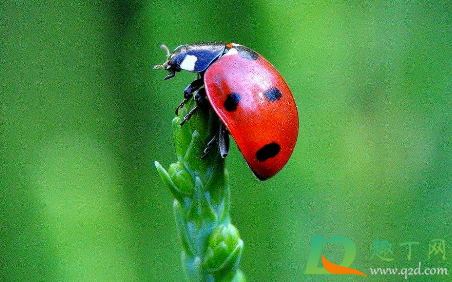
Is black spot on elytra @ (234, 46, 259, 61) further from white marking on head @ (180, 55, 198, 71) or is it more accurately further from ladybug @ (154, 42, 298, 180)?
white marking on head @ (180, 55, 198, 71)

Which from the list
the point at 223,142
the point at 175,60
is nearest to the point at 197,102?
the point at 223,142

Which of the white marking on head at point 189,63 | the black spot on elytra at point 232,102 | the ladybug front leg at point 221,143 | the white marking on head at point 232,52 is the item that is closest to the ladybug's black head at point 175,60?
the white marking on head at point 189,63

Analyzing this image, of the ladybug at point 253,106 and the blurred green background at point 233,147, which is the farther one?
the blurred green background at point 233,147

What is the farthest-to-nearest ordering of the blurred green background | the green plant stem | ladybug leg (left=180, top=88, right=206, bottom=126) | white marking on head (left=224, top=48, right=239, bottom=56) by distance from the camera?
the blurred green background, white marking on head (left=224, top=48, right=239, bottom=56), ladybug leg (left=180, top=88, right=206, bottom=126), the green plant stem

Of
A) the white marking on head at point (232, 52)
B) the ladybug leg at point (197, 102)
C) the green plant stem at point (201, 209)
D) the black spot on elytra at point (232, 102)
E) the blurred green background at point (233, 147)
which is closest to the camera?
the green plant stem at point (201, 209)

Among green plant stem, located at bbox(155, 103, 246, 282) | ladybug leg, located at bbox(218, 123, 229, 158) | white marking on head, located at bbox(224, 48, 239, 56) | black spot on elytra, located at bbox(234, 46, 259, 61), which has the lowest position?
green plant stem, located at bbox(155, 103, 246, 282)

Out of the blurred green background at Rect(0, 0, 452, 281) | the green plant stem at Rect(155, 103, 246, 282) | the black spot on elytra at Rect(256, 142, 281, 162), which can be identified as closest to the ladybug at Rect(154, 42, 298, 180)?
the black spot on elytra at Rect(256, 142, 281, 162)

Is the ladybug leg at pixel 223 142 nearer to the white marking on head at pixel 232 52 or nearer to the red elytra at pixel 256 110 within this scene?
the red elytra at pixel 256 110

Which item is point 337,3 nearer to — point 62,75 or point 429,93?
point 429,93
